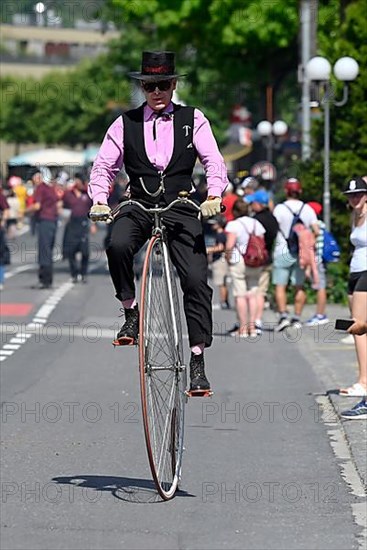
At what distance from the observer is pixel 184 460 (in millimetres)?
10188

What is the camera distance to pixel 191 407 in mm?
12906

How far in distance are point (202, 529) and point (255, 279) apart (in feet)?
37.5

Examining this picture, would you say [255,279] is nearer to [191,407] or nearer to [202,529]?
[191,407]

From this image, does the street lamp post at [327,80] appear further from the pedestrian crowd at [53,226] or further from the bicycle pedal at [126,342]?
the bicycle pedal at [126,342]

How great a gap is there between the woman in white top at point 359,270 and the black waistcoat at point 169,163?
4167 millimetres

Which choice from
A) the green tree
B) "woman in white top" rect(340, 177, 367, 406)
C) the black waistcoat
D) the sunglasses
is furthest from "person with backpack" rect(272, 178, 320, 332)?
the sunglasses

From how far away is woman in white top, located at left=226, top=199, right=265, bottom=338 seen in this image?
18.9 metres

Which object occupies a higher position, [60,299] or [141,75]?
[141,75]

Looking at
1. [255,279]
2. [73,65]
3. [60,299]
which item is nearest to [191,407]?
[255,279]

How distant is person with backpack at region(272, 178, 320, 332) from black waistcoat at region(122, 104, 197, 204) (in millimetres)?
11289

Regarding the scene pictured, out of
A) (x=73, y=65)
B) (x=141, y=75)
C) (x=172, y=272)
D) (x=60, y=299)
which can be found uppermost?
(x=73, y=65)

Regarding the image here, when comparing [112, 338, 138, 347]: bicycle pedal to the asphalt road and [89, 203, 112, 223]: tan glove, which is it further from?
the asphalt road

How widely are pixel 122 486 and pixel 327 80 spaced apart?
14.5 metres

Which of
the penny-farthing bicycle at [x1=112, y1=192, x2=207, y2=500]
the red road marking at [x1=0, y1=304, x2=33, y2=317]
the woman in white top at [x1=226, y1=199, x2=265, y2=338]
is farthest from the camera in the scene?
the red road marking at [x1=0, y1=304, x2=33, y2=317]
